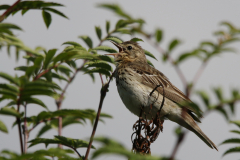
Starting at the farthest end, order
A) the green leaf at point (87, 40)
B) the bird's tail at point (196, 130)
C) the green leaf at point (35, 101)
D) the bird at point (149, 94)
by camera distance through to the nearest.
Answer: the bird's tail at point (196, 130), the bird at point (149, 94), the green leaf at point (87, 40), the green leaf at point (35, 101)

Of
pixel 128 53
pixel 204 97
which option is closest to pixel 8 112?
pixel 204 97

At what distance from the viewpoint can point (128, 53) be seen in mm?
8156

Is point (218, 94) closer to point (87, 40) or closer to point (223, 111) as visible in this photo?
point (223, 111)

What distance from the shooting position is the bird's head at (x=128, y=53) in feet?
25.9

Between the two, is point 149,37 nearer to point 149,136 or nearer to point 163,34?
point 163,34

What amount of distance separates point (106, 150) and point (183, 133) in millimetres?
346

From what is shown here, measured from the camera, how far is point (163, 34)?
1779 millimetres

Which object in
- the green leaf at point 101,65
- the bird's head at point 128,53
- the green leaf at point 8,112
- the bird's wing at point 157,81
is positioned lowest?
the green leaf at point 8,112

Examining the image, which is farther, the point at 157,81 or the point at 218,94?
the point at 157,81

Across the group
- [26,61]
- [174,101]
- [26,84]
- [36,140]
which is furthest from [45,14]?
[174,101]

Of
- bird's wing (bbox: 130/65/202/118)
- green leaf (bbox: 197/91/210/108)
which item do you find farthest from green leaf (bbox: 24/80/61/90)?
bird's wing (bbox: 130/65/202/118)

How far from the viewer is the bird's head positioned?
25.9 feet

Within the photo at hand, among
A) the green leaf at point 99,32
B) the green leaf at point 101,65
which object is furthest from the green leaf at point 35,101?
the green leaf at point 99,32

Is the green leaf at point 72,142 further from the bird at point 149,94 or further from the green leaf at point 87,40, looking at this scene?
the bird at point 149,94
